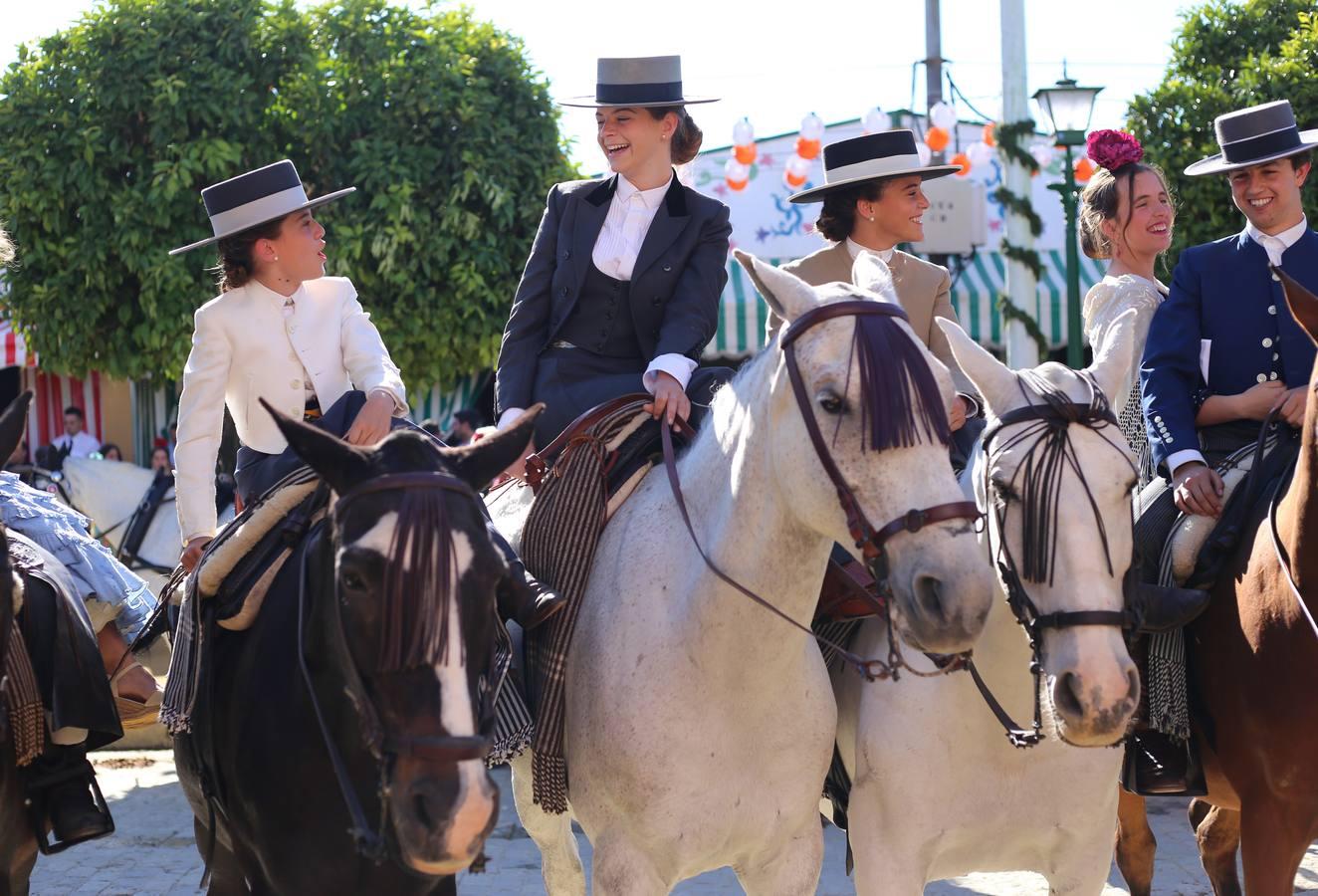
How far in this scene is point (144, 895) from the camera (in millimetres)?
6809

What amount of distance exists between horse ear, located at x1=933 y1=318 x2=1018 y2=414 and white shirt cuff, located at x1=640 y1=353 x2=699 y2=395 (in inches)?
31.9

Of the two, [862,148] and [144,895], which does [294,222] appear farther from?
[144,895]

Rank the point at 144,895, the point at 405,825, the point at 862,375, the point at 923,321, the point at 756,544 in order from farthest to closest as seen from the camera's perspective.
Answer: the point at 144,895 → the point at 923,321 → the point at 756,544 → the point at 862,375 → the point at 405,825

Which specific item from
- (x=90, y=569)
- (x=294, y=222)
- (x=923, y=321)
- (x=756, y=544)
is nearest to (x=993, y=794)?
(x=756, y=544)

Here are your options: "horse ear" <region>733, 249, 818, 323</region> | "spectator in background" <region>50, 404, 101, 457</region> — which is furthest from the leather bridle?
"spectator in background" <region>50, 404, 101, 457</region>

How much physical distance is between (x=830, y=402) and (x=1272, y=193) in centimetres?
249

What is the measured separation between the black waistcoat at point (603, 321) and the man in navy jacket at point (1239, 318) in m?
1.77

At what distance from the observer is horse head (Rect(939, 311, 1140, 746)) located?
330cm

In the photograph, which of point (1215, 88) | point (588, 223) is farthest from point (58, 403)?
point (588, 223)

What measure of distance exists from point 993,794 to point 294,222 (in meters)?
2.70

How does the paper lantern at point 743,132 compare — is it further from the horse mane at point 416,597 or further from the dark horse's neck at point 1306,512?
the horse mane at point 416,597

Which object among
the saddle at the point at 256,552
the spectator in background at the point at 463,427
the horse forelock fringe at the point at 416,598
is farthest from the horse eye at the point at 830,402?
the spectator in background at the point at 463,427

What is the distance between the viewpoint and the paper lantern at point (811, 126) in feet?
58.0

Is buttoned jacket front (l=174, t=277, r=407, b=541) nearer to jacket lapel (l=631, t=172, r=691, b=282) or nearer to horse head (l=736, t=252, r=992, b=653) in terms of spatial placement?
jacket lapel (l=631, t=172, r=691, b=282)
